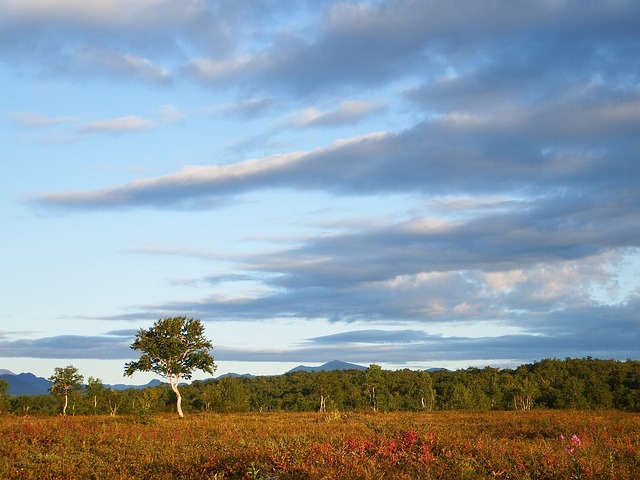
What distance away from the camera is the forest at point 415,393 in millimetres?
108000

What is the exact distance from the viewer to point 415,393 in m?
151

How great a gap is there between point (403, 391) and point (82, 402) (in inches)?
3270

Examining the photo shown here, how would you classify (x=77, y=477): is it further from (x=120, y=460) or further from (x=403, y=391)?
(x=403, y=391)

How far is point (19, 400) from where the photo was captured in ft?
371

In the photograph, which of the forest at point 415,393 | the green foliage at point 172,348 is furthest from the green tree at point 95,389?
the green foliage at point 172,348

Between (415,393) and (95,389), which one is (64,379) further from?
(415,393)

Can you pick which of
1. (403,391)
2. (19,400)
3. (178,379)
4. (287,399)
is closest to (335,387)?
(287,399)

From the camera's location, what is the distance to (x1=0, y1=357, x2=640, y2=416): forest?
10800 cm

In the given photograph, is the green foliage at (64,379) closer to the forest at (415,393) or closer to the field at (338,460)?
the forest at (415,393)

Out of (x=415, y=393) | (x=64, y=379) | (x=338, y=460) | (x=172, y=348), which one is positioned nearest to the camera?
(x=338, y=460)

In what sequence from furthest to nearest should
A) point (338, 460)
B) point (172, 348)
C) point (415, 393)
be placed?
point (415, 393), point (172, 348), point (338, 460)

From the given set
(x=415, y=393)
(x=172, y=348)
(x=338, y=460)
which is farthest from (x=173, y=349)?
(x=415, y=393)

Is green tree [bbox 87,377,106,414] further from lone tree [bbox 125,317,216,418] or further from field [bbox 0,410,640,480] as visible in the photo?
field [bbox 0,410,640,480]

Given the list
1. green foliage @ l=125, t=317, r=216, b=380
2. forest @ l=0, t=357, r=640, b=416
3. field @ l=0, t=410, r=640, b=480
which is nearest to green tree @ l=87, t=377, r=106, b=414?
forest @ l=0, t=357, r=640, b=416
